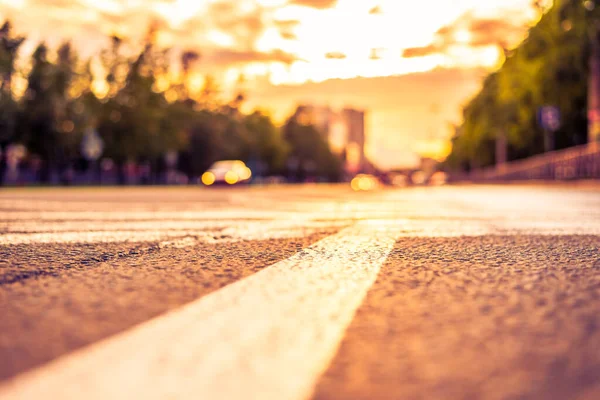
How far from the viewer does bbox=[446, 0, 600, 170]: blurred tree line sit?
122ft

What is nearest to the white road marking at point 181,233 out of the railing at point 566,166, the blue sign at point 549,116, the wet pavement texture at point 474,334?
the wet pavement texture at point 474,334

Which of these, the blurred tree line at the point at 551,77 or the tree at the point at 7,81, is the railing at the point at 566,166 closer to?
the blurred tree line at the point at 551,77

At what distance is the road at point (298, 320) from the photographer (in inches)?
90.9

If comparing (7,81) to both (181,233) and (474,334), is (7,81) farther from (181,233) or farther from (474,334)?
(474,334)

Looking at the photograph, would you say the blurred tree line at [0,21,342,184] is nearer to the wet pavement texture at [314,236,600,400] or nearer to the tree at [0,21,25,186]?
the tree at [0,21,25,186]

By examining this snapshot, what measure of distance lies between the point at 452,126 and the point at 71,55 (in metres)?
72.9

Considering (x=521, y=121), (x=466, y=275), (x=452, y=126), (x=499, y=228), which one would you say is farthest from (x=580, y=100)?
(x=452, y=126)

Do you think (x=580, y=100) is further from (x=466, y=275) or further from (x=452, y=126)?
(x=452, y=126)

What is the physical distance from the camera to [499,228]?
8.15m

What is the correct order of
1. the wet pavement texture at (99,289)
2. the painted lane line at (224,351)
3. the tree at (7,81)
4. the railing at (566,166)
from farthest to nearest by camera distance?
the tree at (7,81) → the railing at (566,166) → the wet pavement texture at (99,289) → the painted lane line at (224,351)

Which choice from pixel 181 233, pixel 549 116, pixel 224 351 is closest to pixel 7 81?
pixel 549 116

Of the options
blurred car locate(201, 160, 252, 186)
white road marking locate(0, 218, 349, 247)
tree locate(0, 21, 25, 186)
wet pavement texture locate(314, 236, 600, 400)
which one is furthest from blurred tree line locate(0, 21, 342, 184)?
wet pavement texture locate(314, 236, 600, 400)

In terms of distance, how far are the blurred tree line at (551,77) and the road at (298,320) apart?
33.1m

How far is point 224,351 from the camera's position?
2676mm
